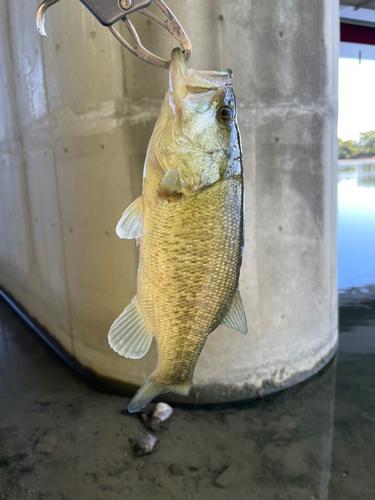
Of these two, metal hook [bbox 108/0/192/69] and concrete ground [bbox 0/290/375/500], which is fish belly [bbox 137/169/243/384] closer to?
metal hook [bbox 108/0/192/69]

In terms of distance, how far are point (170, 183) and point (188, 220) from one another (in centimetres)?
12

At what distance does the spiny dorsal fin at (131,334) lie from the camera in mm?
1277

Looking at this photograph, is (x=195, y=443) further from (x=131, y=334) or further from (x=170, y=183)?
(x=170, y=183)

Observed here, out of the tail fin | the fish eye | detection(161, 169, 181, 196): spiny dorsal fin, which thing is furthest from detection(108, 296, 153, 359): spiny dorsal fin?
the fish eye

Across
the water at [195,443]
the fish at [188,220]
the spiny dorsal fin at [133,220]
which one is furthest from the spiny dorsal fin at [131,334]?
the water at [195,443]

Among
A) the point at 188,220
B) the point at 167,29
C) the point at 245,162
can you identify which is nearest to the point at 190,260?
the point at 188,220

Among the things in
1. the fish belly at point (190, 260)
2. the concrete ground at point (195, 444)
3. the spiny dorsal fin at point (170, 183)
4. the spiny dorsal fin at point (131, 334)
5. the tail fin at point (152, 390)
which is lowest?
the concrete ground at point (195, 444)

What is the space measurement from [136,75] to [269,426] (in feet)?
8.98

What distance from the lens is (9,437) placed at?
297 cm

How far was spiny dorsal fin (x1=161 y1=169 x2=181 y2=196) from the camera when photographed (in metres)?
1.16

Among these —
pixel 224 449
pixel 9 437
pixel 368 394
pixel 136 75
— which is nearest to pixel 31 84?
pixel 136 75

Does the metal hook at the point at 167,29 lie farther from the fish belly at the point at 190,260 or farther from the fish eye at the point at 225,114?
the fish belly at the point at 190,260

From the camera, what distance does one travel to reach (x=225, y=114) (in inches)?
48.3

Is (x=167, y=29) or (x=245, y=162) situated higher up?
(x=167, y=29)
